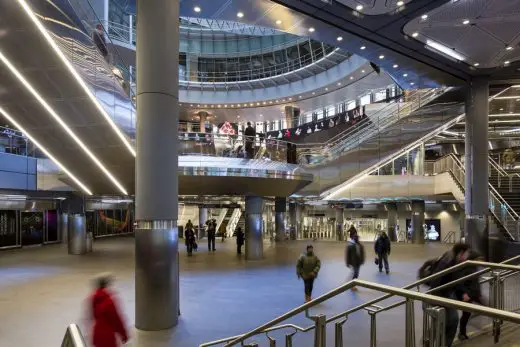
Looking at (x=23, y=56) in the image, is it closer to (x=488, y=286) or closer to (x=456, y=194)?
(x=488, y=286)

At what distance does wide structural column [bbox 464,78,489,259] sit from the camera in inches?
744

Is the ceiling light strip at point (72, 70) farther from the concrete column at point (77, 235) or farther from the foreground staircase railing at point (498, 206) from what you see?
the foreground staircase railing at point (498, 206)

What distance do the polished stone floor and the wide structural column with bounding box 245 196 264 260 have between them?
0.64m

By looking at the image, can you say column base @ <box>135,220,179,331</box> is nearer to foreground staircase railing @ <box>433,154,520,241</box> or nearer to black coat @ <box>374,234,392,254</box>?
black coat @ <box>374,234,392,254</box>

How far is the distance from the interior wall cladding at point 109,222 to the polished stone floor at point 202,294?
1278cm

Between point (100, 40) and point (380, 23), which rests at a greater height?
point (380, 23)

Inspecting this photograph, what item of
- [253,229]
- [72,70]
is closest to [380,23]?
[72,70]

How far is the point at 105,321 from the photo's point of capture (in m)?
5.99

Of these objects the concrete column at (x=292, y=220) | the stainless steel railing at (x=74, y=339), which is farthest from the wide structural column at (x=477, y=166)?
the stainless steel railing at (x=74, y=339)

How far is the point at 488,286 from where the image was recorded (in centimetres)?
708

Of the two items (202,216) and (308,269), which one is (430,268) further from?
(202,216)

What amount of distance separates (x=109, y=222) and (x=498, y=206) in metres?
29.9

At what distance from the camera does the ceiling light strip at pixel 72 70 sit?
9.07 meters

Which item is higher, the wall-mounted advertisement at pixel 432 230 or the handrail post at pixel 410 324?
the handrail post at pixel 410 324
